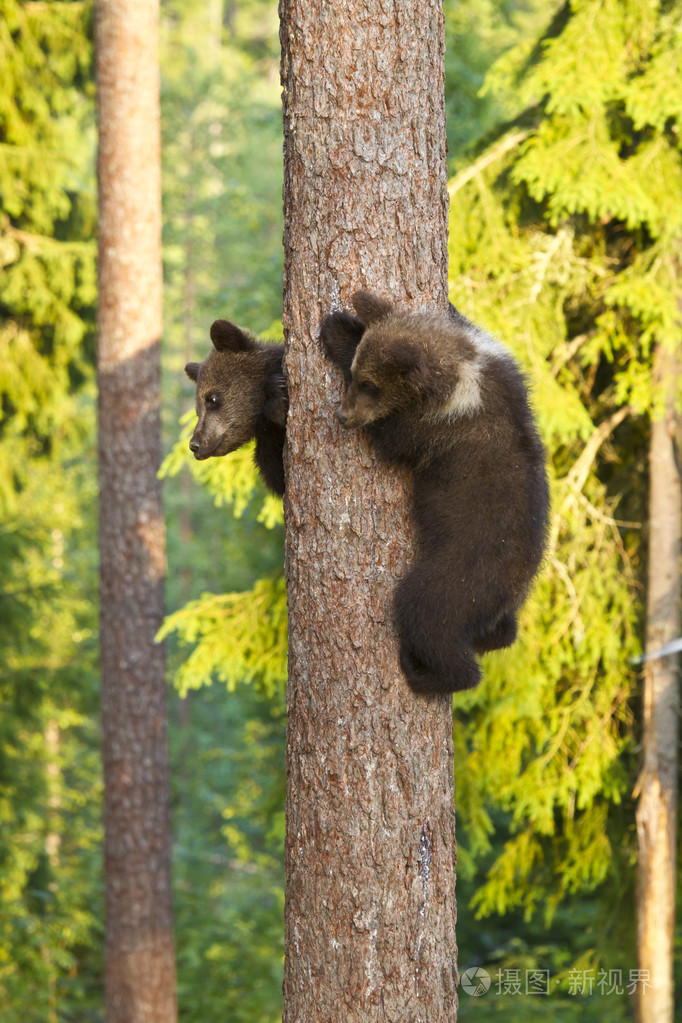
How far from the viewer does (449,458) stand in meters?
3.03

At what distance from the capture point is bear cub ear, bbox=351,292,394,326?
110 inches

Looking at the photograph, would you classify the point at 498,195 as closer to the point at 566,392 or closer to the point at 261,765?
the point at 566,392

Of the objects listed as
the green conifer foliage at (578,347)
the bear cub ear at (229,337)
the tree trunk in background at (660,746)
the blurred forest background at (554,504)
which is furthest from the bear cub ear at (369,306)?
the tree trunk in background at (660,746)

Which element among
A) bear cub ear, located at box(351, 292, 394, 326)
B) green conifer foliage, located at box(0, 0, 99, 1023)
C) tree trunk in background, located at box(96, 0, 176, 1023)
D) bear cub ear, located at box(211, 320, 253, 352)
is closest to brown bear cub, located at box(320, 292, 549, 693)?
bear cub ear, located at box(351, 292, 394, 326)

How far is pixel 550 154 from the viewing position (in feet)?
19.6

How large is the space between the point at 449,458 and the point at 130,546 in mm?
4416

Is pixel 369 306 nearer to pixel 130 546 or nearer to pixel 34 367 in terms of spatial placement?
pixel 130 546

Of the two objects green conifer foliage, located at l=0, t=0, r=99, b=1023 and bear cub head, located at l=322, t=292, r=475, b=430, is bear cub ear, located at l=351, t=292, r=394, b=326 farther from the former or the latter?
green conifer foliage, located at l=0, t=0, r=99, b=1023

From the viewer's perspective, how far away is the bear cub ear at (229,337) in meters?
3.84

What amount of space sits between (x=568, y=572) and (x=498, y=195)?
2.71m

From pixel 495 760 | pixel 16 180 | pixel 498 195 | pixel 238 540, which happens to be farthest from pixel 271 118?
pixel 495 760

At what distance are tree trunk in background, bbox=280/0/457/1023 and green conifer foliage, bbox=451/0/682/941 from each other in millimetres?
3262

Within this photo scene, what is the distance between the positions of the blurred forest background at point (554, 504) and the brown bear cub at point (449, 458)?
2.45m

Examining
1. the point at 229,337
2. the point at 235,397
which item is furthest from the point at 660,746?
the point at 229,337
